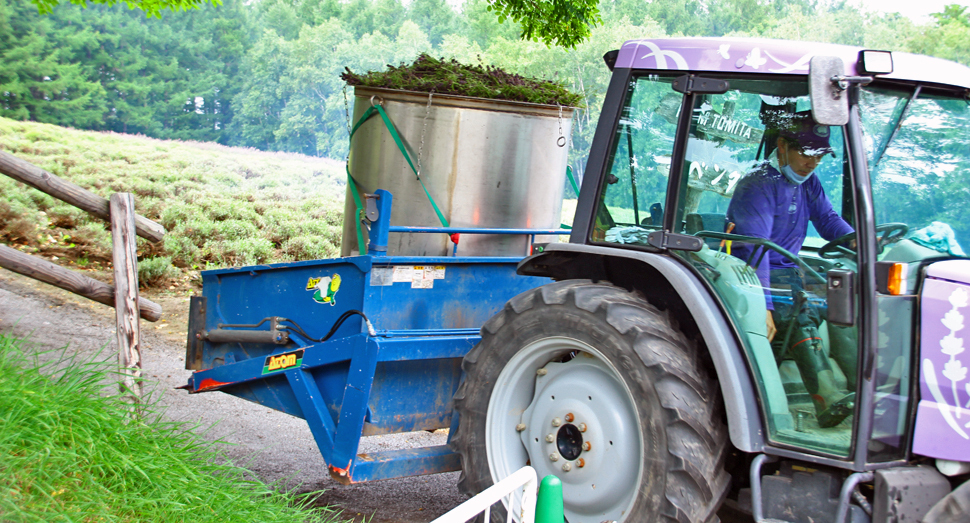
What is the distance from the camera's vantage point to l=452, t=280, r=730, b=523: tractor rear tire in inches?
105

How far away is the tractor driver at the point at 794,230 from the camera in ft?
8.68

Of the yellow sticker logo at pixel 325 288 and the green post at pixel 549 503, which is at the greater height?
the yellow sticker logo at pixel 325 288

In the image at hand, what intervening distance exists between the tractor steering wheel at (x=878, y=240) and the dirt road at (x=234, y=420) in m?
2.60

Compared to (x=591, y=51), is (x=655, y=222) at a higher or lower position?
lower

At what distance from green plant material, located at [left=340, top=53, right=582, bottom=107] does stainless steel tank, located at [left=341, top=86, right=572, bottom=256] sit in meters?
0.05

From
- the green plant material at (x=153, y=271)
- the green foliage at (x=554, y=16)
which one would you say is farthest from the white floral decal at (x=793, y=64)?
the green plant material at (x=153, y=271)

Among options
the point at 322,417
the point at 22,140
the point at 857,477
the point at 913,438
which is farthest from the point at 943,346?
the point at 22,140

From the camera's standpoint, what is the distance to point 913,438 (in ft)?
8.16

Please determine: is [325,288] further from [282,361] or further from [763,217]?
[763,217]

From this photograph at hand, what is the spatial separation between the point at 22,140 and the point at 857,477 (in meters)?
17.0

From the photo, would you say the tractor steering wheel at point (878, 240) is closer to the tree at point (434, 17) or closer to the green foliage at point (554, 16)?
the green foliage at point (554, 16)

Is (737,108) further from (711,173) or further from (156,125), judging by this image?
(156,125)

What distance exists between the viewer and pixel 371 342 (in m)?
3.58

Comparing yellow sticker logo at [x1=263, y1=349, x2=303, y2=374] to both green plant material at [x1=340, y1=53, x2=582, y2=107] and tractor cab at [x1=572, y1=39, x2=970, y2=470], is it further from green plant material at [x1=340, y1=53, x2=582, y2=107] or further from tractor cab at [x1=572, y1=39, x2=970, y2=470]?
tractor cab at [x1=572, y1=39, x2=970, y2=470]
